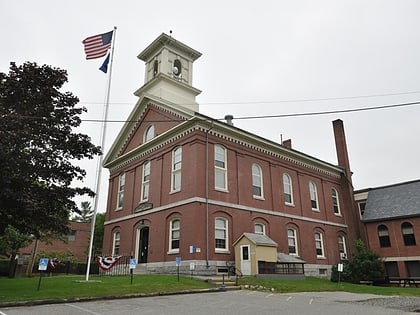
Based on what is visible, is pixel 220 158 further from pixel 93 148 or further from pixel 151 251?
pixel 93 148

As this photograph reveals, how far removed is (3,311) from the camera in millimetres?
9398

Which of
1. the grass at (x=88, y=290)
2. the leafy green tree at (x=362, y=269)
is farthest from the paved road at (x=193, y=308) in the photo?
the leafy green tree at (x=362, y=269)

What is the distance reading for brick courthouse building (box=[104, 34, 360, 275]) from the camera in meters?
21.9

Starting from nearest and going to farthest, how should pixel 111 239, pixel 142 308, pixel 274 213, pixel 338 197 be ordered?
pixel 142 308 < pixel 274 213 < pixel 111 239 < pixel 338 197

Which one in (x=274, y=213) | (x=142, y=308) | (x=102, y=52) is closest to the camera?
(x=142, y=308)

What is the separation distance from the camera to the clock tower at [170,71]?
28.5 m

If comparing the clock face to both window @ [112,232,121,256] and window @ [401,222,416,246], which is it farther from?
window @ [401,222,416,246]

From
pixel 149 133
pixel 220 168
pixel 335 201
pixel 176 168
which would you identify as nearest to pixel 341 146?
pixel 335 201

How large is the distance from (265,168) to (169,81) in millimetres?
10303

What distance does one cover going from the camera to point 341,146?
34969mm

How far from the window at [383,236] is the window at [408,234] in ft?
4.59

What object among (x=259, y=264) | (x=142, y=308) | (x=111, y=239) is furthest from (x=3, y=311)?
(x=111, y=239)

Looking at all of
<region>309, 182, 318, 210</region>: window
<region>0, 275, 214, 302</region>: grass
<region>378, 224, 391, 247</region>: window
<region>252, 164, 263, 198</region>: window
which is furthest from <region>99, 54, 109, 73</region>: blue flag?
<region>378, 224, 391, 247</region>: window

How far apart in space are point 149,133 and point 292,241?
13.7m
